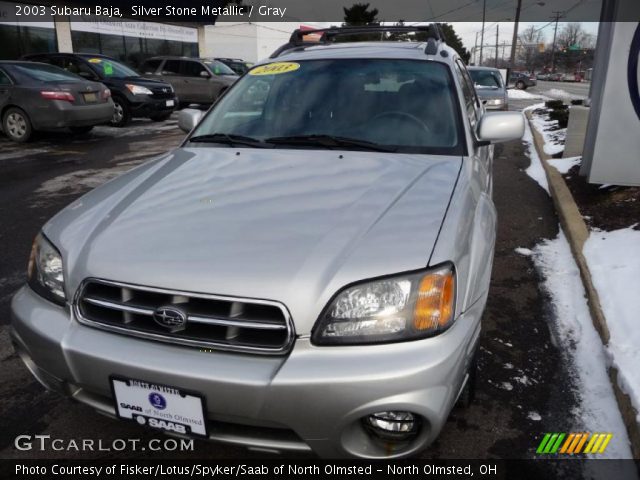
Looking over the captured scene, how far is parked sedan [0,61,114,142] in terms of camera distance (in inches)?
371

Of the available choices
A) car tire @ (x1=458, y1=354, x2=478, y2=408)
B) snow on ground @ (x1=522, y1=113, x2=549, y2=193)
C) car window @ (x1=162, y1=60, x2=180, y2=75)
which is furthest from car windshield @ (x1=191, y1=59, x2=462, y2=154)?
car window @ (x1=162, y1=60, x2=180, y2=75)

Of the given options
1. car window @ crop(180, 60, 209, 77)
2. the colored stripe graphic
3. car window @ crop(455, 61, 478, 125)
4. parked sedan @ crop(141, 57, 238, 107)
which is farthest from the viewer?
car window @ crop(180, 60, 209, 77)

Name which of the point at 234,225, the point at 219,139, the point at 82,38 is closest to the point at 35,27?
the point at 82,38

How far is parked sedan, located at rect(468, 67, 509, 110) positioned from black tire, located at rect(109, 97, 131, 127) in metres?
8.22

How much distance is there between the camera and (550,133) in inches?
440

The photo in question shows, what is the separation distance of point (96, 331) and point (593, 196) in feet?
17.6

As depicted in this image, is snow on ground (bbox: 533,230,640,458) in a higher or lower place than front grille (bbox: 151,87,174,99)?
lower

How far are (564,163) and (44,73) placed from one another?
939cm

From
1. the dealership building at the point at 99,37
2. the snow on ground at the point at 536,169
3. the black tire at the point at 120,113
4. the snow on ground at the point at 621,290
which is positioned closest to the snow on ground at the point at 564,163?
the snow on ground at the point at 536,169

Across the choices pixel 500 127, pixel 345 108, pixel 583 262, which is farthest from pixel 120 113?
pixel 500 127

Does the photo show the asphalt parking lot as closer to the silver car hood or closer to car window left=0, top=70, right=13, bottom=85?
A: the silver car hood

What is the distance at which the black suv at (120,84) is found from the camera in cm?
1210

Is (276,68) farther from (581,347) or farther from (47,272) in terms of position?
(581,347)

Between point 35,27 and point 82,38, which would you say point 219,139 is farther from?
point 82,38
